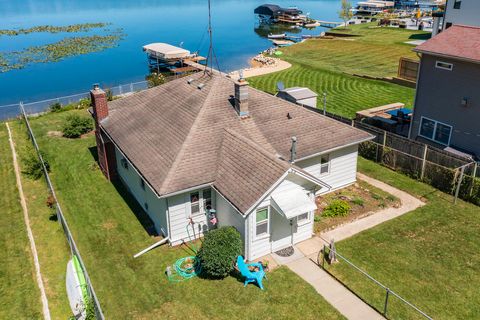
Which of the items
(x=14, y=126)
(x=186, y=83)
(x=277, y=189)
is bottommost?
(x=14, y=126)

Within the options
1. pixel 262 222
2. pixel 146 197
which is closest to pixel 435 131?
pixel 262 222

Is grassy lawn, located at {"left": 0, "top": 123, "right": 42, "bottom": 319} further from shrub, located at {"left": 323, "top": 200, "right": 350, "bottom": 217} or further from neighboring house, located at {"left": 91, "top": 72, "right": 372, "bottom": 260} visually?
shrub, located at {"left": 323, "top": 200, "right": 350, "bottom": 217}

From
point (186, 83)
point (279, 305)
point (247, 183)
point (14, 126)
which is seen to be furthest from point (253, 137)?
point (14, 126)

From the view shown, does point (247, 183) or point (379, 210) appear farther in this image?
point (379, 210)

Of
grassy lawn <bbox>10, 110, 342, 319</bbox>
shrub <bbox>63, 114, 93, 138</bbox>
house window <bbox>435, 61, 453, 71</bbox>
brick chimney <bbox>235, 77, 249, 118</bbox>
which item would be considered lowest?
grassy lawn <bbox>10, 110, 342, 319</bbox>

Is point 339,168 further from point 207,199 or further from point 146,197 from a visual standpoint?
point 146,197

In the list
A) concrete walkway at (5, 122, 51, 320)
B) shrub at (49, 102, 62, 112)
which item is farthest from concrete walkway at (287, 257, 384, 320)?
shrub at (49, 102, 62, 112)

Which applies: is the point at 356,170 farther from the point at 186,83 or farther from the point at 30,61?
the point at 30,61
